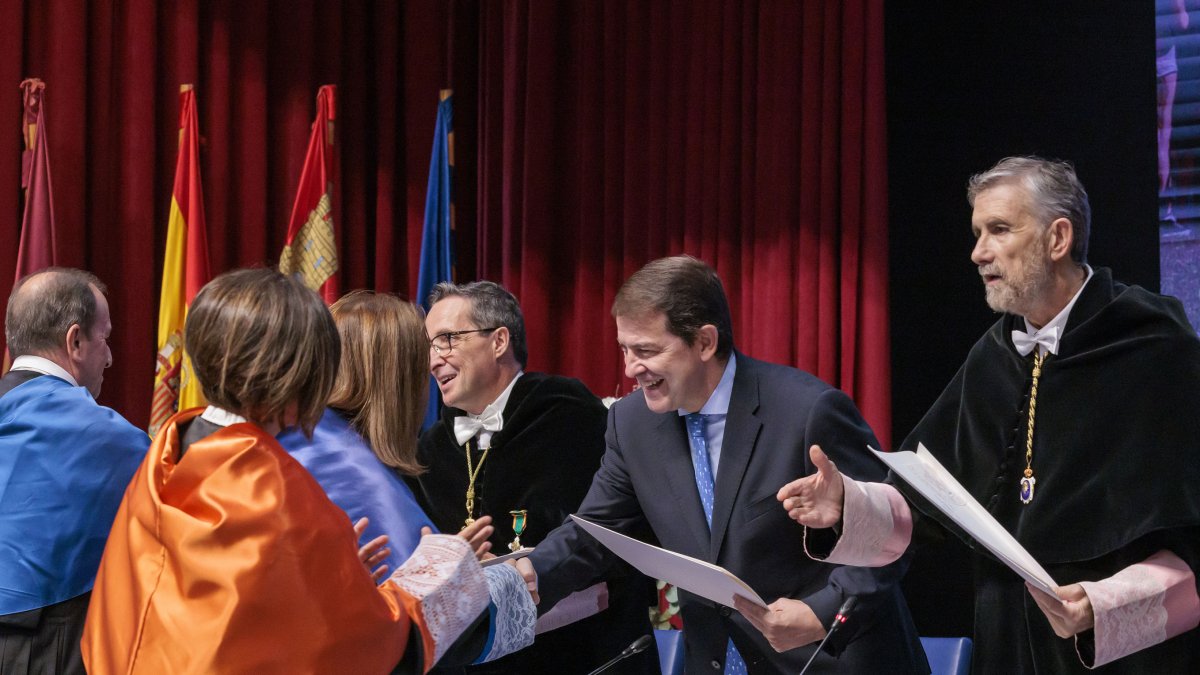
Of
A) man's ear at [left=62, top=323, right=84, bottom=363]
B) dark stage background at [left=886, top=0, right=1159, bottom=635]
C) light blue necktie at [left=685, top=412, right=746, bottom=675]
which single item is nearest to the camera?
light blue necktie at [left=685, top=412, right=746, bottom=675]

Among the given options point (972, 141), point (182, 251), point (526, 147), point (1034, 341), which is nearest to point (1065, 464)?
point (1034, 341)

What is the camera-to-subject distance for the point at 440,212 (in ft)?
18.9

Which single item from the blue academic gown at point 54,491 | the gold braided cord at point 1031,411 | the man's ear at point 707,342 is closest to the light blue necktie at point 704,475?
the man's ear at point 707,342

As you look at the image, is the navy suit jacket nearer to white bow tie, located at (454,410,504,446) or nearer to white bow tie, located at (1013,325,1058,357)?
→ white bow tie, located at (1013,325,1058,357)

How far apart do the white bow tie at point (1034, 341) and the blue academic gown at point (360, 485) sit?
1365 millimetres

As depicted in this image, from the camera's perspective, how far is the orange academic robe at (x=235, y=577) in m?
1.83

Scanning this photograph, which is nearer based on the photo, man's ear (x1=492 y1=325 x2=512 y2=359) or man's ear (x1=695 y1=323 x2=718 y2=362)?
man's ear (x1=695 y1=323 x2=718 y2=362)

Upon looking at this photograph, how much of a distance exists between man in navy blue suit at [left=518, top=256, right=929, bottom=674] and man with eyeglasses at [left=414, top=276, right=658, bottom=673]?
361mm

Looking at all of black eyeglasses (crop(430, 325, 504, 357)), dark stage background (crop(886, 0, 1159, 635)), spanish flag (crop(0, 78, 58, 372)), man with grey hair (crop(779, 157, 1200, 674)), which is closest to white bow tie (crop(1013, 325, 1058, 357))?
man with grey hair (crop(779, 157, 1200, 674))

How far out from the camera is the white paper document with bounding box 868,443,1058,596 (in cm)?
223

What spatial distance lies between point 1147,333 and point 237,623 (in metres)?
1.88

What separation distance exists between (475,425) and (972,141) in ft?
7.61

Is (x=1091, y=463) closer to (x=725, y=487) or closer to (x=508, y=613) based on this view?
(x=725, y=487)

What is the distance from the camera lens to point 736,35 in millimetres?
5355
